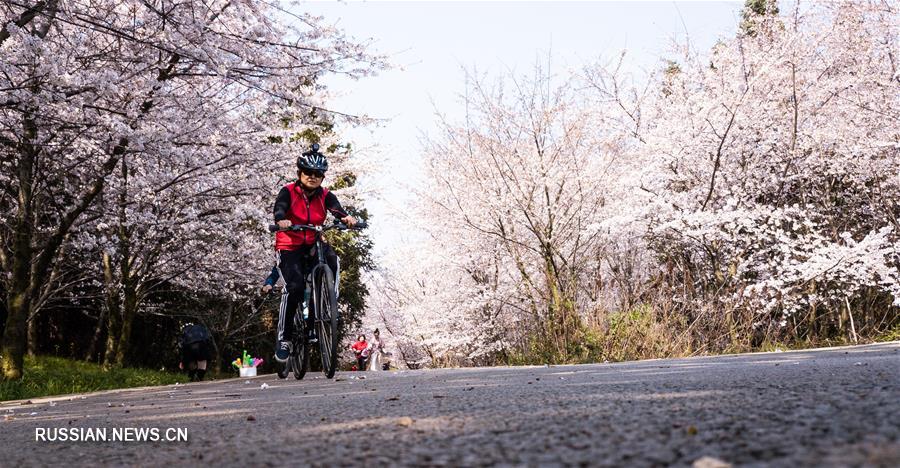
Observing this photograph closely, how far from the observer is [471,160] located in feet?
62.2

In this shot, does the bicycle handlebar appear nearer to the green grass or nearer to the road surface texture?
the road surface texture

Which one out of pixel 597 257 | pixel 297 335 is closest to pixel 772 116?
pixel 597 257

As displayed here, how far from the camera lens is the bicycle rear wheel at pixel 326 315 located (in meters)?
7.46

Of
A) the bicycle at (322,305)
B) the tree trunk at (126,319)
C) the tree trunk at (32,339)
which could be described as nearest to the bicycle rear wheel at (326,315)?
the bicycle at (322,305)

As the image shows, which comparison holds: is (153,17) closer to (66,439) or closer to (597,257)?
(66,439)

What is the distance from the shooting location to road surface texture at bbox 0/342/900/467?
206 centimetres

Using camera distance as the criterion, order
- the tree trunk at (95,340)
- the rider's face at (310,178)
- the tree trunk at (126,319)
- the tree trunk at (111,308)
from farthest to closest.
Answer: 1. the tree trunk at (95,340)
2. the tree trunk at (126,319)
3. the tree trunk at (111,308)
4. the rider's face at (310,178)

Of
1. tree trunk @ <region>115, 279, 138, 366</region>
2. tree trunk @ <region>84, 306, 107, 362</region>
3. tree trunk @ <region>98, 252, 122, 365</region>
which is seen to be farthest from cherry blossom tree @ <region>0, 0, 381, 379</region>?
tree trunk @ <region>84, 306, 107, 362</region>

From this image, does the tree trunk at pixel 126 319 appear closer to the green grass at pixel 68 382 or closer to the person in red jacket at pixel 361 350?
the green grass at pixel 68 382

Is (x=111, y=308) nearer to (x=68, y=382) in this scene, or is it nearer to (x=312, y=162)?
(x=68, y=382)

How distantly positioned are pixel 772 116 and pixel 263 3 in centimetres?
1292

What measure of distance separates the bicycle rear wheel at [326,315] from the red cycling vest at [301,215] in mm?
394

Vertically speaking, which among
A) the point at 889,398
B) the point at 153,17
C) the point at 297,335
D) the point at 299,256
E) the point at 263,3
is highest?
the point at 263,3

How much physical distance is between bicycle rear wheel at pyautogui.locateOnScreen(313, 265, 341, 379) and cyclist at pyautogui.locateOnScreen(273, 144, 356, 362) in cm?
21
